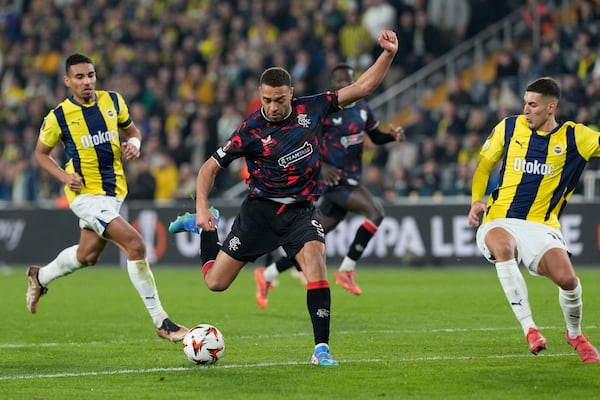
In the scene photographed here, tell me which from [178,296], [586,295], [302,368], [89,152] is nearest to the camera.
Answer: [302,368]

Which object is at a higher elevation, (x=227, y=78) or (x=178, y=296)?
(x=227, y=78)

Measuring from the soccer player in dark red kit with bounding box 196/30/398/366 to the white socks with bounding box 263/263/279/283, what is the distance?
4.27m

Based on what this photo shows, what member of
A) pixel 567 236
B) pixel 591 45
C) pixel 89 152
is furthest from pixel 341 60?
pixel 89 152

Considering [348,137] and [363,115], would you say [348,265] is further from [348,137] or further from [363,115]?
[363,115]

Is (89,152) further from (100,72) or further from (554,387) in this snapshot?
(100,72)

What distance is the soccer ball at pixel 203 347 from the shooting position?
8945mm

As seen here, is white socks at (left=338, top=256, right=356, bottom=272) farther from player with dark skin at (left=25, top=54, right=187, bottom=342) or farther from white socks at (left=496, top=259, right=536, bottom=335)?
white socks at (left=496, top=259, right=536, bottom=335)

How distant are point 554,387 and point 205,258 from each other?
343 centimetres

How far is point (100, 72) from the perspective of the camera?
28.4 meters

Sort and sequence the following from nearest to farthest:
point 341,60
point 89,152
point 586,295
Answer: point 89,152 → point 586,295 → point 341,60

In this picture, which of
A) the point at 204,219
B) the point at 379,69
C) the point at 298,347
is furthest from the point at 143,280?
the point at 379,69

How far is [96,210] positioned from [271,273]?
354cm

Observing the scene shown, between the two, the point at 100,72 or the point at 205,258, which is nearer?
the point at 205,258

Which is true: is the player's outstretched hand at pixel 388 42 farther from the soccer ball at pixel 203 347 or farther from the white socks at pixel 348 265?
the white socks at pixel 348 265
